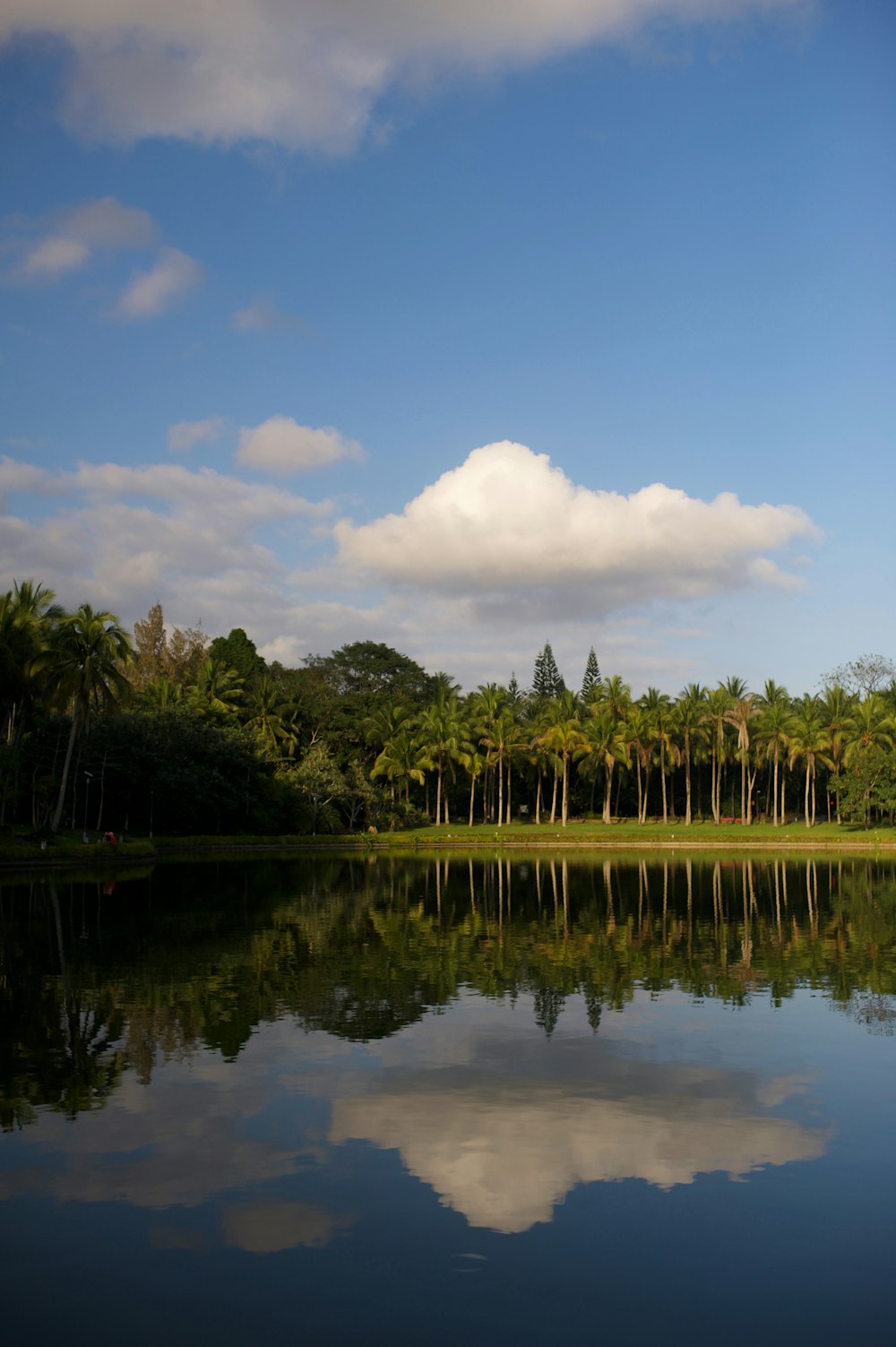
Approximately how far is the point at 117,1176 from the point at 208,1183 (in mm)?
914

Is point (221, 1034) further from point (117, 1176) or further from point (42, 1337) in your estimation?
point (42, 1337)

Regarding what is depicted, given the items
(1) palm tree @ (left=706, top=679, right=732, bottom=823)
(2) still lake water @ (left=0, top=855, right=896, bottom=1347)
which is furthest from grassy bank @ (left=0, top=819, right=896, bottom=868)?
(2) still lake water @ (left=0, top=855, right=896, bottom=1347)

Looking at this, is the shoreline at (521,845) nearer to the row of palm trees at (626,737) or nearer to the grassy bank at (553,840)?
the grassy bank at (553,840)

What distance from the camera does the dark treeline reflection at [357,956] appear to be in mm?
16141

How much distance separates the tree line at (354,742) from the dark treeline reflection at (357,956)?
18008mm

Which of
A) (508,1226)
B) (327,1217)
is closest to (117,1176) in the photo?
(327,1217)

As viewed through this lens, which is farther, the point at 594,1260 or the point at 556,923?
the point at 556,923

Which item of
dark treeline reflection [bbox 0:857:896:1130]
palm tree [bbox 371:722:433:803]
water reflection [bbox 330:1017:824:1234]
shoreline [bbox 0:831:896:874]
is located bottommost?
shoreline [bbox 0:831:896:874]

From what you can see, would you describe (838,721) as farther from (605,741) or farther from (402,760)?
(402,760)

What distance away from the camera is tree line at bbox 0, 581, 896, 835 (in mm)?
58438

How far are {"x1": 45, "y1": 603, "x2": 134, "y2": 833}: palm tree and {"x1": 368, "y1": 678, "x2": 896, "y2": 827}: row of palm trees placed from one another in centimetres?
3497

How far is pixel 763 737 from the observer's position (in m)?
93.2

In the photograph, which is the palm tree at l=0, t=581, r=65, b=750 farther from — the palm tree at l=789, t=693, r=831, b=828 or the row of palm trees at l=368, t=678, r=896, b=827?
the palm tree at l=789, t=693, r=831, b=828

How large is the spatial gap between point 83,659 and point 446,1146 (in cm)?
4904
